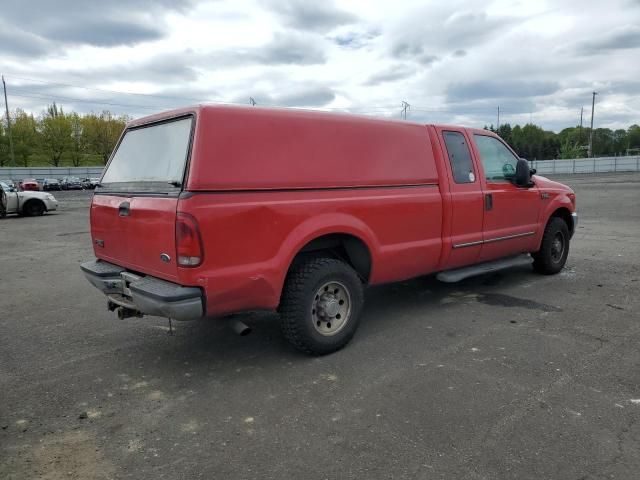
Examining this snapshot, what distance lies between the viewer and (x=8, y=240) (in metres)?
12.2

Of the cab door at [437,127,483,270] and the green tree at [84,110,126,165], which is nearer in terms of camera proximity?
the cab door at [437,127,483,270]

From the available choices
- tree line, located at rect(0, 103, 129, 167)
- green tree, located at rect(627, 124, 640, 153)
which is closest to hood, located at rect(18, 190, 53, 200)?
tree line, located at rect(0, 103, 129, 167)

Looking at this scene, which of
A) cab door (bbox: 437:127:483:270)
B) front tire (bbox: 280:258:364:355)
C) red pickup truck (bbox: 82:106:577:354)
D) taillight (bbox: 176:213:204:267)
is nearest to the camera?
taillight (bbox: 176:213:204:267)

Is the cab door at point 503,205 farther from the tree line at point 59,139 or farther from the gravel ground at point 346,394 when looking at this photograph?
the tree line at point 59,139

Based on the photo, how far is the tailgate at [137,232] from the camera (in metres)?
3.54

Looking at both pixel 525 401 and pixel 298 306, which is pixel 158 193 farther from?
pixel 525 401

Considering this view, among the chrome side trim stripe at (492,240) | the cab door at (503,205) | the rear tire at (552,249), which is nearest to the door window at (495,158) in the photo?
the cab door at (503,205)

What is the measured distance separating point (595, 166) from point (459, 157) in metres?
60.5

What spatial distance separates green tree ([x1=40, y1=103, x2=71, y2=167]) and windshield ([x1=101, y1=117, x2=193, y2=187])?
275 feet

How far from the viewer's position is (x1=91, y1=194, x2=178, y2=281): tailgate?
354 centimetres

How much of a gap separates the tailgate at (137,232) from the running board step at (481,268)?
9.79 ft

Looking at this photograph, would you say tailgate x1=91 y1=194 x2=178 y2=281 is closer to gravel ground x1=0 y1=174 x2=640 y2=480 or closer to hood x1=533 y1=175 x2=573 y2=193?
gravel ground x1=0 y1=174 x2=640 y2=480

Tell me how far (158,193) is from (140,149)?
0.90 m

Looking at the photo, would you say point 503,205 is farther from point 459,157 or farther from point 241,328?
point 241,328
